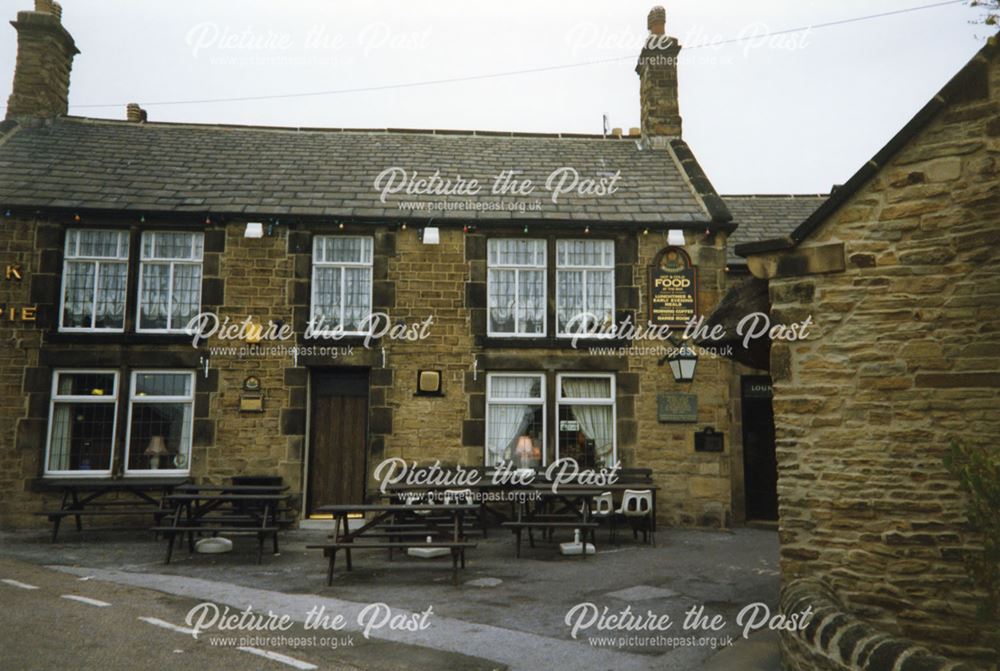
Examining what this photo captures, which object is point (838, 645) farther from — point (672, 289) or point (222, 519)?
point (672, 289)

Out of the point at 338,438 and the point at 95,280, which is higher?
the point at 95,280

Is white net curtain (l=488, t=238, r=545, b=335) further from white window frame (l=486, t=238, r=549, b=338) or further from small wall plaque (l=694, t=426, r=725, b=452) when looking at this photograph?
small wall plaque (l=694, t=426, r=725, b=452)

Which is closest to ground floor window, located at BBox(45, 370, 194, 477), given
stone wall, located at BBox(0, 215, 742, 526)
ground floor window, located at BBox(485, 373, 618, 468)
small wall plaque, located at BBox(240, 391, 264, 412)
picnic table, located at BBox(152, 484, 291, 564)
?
stone wall, located at BBox(0, 215, 742, 526)

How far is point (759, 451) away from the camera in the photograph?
13.5m

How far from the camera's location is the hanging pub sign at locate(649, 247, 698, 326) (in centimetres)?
1248

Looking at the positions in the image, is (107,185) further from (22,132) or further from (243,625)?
(243,625)

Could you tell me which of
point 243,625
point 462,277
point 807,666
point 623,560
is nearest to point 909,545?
point 807,666

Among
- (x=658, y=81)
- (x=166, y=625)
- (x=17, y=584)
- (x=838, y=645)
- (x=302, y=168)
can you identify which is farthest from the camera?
(x=658, y=81)

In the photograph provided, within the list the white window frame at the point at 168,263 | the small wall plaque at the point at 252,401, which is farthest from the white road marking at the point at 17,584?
the white window frame at the point at 168,263

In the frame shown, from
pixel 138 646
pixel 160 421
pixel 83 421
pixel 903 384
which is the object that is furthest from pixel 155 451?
pixel 903 384

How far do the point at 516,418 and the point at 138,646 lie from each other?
25.3ft

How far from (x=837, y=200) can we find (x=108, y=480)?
1125 cm

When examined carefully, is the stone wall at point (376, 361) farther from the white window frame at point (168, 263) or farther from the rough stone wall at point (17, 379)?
the white window frame at point (168, 263)

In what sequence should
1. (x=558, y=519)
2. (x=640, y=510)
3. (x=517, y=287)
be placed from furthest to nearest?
(x=517, y=287) < (x=640, y=510) < (x=558, y=519)
